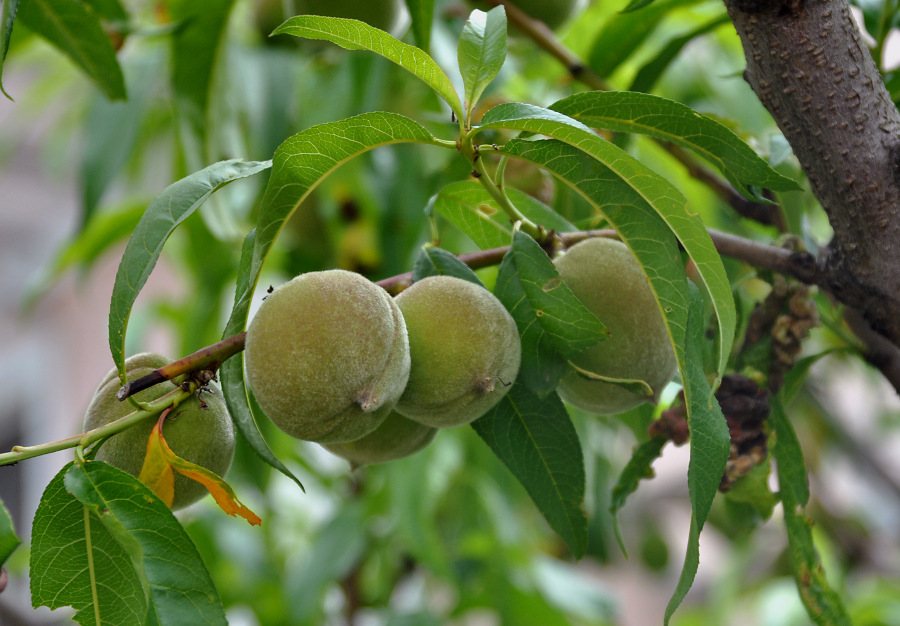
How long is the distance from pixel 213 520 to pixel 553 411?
1432 millimetres

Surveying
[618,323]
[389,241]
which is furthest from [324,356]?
[389,241]

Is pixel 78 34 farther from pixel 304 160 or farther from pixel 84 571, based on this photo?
pixel 84 571

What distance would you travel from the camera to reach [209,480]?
23.5 inches

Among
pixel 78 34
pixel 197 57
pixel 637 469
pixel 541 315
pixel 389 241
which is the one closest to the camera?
pixel 541 315

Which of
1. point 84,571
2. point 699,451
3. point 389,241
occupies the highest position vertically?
point 699,451

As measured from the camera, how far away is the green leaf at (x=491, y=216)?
0.83m

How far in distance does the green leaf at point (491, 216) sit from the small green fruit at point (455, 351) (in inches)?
7.8

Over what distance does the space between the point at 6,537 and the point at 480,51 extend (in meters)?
0.50

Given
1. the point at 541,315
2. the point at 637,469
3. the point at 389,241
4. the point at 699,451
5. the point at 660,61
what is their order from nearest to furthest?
1. the point at 699,451
2. the point at 541,315
3. the point at 637,469
4. the point at 660,61
5. the point at 389,241

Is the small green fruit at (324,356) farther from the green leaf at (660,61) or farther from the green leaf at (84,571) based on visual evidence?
the green leaf at (660,61)

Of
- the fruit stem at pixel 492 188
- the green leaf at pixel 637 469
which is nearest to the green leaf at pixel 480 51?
the fruit stem at pixel 492 188

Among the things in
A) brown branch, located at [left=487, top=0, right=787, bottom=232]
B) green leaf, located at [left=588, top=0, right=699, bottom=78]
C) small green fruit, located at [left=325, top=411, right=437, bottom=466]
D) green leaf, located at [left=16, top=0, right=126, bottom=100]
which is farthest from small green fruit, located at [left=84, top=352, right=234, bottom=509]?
green leaf, located at [left=588, top=0, right=699, bottom=78]

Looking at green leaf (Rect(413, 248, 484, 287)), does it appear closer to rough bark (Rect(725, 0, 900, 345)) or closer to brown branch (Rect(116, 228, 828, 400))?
brown branch (Rect(116, 228, 828, 400))

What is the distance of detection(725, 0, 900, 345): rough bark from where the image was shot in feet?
2.06
